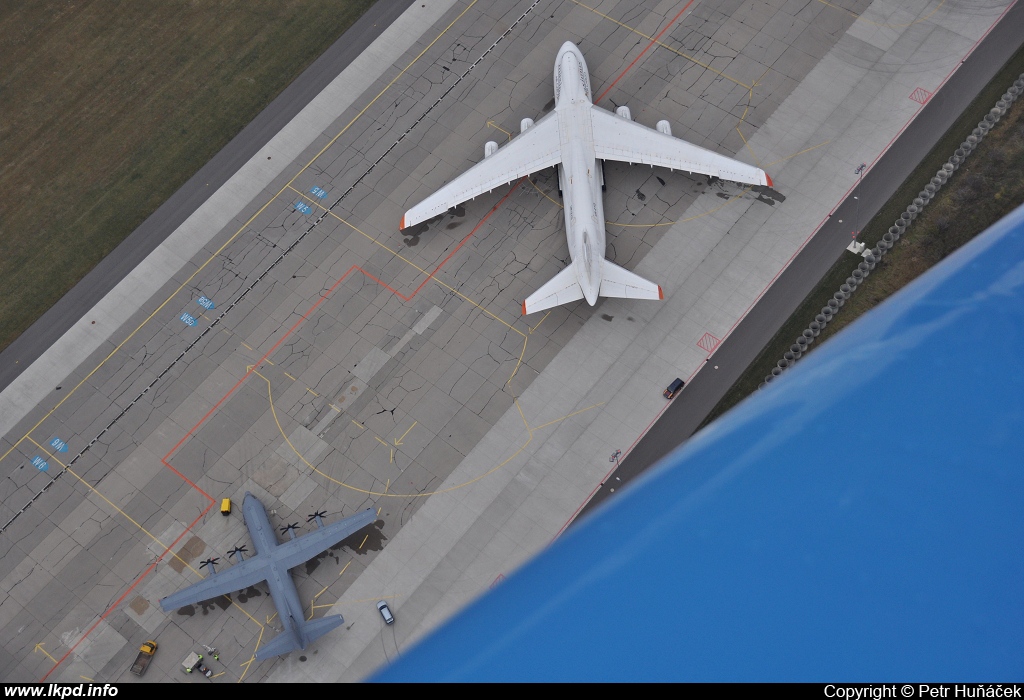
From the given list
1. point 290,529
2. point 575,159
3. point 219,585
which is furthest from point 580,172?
point 219,585

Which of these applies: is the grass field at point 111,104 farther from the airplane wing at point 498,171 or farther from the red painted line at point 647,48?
the red painted line at point 647,48

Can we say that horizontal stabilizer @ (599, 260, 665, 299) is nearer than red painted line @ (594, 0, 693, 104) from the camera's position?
Yes

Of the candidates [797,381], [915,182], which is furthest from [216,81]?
[797,381]

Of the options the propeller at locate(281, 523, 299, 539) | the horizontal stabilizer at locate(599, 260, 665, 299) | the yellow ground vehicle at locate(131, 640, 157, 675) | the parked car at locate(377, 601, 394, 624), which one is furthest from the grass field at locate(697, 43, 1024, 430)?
the yellow ground vehicle at locate(131, 640, 157, 675)

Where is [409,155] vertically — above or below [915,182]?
above

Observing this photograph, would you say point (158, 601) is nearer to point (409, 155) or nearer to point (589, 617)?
point (409, 155)

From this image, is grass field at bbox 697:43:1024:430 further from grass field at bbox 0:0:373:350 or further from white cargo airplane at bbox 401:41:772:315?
grass field at bbox 0:0:373:350

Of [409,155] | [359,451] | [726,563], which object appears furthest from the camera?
[409,155]
